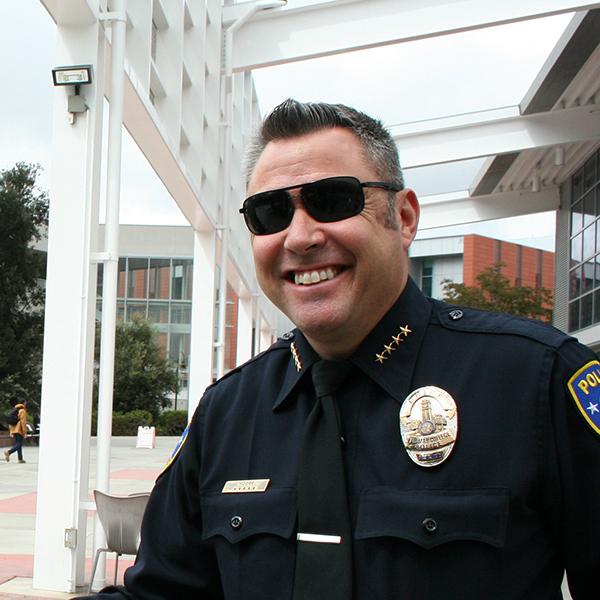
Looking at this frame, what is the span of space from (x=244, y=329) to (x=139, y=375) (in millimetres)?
14551

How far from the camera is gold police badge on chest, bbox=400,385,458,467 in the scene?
1.51 meters

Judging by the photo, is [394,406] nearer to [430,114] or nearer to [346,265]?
[346,265]

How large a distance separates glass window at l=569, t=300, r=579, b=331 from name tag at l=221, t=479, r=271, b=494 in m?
21.4

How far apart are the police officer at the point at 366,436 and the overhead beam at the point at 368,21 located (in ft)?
31.6

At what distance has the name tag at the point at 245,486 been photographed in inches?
65.3

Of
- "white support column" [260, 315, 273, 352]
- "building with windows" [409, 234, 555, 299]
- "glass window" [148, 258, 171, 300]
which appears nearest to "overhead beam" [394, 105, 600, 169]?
"white support column" [260, 315, 273, 352]

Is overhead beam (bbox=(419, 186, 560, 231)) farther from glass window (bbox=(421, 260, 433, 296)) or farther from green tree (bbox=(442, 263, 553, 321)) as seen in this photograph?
glass window (bbox=(421, 260, 433, 296))

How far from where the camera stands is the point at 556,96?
15.7 meters

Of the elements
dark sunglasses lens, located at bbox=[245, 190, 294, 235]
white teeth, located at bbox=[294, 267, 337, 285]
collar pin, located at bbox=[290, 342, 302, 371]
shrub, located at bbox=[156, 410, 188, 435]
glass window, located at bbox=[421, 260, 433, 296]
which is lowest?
shrub, located at bbox=[156, 410, 188, 435]

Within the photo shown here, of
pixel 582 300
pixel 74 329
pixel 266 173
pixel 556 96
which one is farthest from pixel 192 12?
pixel 582 300

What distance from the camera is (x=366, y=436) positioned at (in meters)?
1.59

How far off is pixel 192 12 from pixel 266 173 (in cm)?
986

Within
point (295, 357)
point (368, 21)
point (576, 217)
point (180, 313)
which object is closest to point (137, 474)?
point (368, 21)

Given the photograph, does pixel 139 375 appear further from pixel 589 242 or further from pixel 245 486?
pixel 245 486
